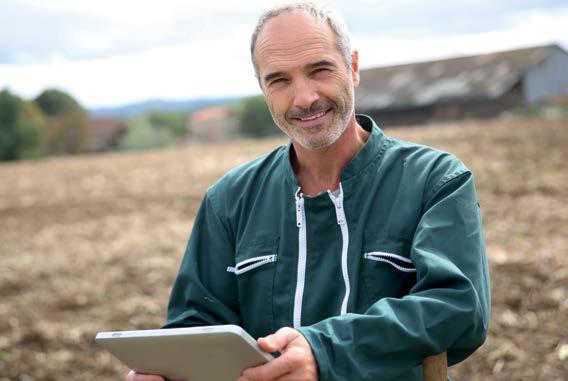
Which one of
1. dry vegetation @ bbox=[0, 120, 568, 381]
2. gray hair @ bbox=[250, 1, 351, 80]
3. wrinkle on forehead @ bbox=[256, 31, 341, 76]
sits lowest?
dry vegetation @ bbox=[0, 120, 568, 381]

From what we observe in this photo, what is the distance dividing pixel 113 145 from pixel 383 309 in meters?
55.5

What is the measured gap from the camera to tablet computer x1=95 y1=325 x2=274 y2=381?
1.57 m

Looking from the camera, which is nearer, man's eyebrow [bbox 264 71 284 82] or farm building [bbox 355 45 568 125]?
man's eyebrow [bbox 264 71 284 82]

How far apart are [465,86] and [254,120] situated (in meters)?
19.1

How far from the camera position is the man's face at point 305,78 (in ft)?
6.37

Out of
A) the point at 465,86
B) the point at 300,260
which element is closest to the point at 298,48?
the point at 300,260

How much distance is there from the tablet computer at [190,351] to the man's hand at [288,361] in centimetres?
2

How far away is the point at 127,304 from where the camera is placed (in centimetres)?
523

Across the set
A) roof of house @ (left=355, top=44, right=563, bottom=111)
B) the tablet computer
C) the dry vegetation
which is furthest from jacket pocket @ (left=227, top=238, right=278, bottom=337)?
roof of house @ (left=355, top=44, right=563, bottom=111)

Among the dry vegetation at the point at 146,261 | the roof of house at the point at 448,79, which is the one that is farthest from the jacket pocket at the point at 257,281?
the roof of house at the point at 448,79

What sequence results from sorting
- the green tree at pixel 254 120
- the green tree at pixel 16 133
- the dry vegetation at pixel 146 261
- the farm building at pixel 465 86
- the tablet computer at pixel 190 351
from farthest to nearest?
the green tree at pixel 16 133 < the green tree at pixel 254 120 < the farm building at pixel 465 86 < the dry vegetation at pixel 146 261 < the tablet computer at pixel 190 351

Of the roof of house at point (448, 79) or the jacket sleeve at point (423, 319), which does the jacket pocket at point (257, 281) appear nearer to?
the jacket sleeve at point (423, 319)

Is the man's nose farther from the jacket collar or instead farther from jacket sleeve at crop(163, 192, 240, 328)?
jacket sleeve at crop(163, 192, 240, 328)

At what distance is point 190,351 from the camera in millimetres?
1663
